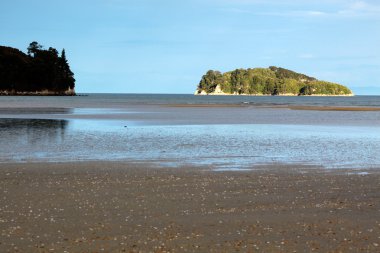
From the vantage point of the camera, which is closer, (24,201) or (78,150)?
(24,201)

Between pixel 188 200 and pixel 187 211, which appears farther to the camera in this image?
pixel 188 200

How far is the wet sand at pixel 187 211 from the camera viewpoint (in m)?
8.42

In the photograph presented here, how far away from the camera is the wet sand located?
8422 mm

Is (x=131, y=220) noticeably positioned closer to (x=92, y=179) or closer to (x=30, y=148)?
(x=92, y=179)

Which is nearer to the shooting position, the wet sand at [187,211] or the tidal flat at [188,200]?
the wet sand at [187,211]

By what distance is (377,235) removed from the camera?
8.95 meters

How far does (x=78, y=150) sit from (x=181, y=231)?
14726 mm

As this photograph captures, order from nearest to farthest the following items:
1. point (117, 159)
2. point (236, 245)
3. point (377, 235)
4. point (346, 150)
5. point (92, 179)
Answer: point (236, 245), point (377, 235), point (92, 179), point (117, 159), point (346, 150)

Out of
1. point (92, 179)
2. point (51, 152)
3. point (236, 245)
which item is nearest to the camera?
point (236, 245)

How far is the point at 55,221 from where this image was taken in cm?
975

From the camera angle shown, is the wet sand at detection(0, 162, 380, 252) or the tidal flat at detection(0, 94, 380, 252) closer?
the wet sand at detection(0, 162, 380, 252)

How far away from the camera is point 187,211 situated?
35.0 feet

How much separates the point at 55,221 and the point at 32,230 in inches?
27.7

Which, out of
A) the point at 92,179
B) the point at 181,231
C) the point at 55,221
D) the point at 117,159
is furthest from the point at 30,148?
the point at 181,231
